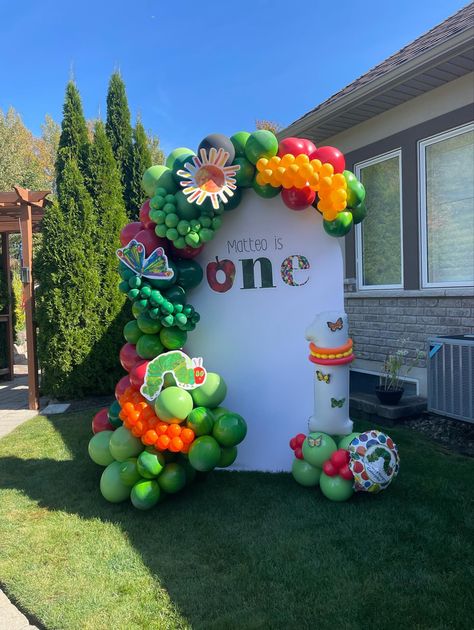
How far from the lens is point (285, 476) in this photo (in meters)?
4.04

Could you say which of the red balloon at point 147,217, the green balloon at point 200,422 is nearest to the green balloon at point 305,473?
the green balloon at point 200,422

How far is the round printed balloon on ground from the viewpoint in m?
3.40

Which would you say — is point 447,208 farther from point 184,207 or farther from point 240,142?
point 184,207

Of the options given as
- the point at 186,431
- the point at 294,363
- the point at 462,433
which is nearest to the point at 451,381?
the point at 462,433

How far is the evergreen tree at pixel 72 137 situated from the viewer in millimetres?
7707

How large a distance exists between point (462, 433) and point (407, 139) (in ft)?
11.5

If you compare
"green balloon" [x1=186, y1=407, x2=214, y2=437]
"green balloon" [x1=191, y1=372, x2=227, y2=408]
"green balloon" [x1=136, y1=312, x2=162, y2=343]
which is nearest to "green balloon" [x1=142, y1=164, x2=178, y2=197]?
"green balloon" [x1=136, y1=312, x2=162, y2=343]

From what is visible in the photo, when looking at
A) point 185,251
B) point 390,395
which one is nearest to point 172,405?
point 185,251

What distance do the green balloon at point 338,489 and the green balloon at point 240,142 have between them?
8.71ft

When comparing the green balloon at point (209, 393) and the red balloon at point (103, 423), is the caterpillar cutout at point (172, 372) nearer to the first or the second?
the green balloon at point (209, 393)

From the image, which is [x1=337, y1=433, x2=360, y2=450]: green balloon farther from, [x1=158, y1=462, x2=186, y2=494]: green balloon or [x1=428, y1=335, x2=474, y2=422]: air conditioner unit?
[x1=428, y1=335, x2=474, y2=422]: air conditioner unit

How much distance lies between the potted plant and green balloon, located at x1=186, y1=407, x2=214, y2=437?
261 cm

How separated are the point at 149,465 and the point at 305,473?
1.21 m

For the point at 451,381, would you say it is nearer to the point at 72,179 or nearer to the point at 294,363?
the point at 294,363
